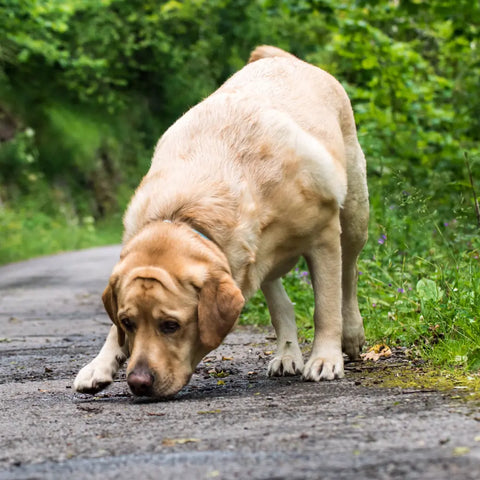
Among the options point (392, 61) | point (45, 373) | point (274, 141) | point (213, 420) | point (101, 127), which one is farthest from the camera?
point (101, 127)

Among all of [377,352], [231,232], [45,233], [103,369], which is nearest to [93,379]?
[103,369]

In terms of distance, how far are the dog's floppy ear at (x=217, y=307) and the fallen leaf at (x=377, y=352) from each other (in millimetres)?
1298

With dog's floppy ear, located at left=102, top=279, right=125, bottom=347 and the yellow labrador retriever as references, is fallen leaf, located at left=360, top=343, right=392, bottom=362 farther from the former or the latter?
dog's floppy ear, located at left=102, top=279, right=125, bottom=347

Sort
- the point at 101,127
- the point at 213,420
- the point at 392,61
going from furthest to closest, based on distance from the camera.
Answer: the point at 101,127 < the point at 392,61 < the point at 213,420

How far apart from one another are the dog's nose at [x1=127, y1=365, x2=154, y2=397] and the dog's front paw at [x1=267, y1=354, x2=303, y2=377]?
1.12 metres

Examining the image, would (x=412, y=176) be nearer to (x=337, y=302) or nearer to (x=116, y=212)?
(x=337, y=302)

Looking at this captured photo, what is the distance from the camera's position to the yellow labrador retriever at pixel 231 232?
3824mm

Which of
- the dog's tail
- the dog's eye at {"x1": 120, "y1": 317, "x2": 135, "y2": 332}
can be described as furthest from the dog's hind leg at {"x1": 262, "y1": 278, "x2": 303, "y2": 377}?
the dog's tail

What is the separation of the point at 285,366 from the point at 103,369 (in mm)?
1006

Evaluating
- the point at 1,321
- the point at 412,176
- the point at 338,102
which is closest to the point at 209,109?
the point at 338,102

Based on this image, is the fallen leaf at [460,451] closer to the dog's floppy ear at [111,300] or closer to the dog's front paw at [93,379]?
the dog's floppy ear at [111,300]

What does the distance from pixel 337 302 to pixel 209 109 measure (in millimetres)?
1187

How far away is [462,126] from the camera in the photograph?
392 inches

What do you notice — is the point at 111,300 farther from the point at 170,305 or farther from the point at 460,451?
the point at 460,451
